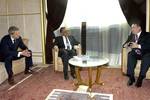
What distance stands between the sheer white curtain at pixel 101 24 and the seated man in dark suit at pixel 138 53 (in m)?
0.95

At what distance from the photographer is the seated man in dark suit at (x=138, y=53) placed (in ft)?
12.1

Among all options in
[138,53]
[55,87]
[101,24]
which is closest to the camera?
[55,87]

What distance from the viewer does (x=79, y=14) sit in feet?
16.9

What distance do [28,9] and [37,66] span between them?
154 centimetres

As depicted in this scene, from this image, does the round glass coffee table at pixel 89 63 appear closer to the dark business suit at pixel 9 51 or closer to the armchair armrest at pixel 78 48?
the armchair armrest at pixel 78 48

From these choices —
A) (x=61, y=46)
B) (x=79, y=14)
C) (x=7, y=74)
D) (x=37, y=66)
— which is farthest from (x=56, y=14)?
(x=7, y=74)

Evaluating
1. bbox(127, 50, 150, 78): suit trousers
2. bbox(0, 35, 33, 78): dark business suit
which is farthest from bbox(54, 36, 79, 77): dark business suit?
bbox(127, 50, 150, 78): suit trousers

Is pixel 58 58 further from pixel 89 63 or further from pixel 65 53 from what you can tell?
pixel 89 63

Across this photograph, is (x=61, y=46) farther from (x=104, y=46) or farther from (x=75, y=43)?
(x=104, y=46)

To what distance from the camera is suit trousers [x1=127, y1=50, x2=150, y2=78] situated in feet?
12.1

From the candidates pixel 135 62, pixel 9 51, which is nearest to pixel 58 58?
pixel 9 51

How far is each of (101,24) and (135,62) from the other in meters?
1.55

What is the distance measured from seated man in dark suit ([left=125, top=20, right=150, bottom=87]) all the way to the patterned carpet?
0.22 meters

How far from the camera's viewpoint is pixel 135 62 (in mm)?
3891
